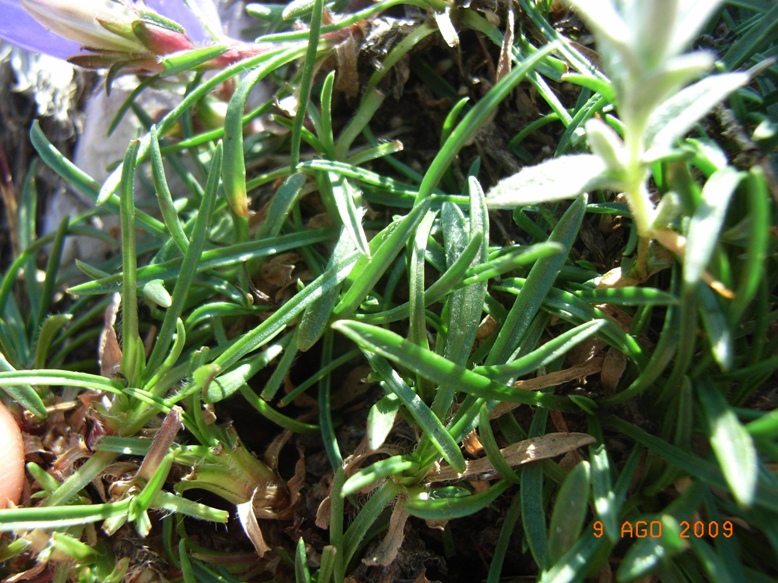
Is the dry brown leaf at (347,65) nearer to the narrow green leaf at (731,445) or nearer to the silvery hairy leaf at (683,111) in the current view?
the silvery hairy leaf at (683,111)

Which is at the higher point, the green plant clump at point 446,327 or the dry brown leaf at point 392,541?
the green plant clump at point 446,327

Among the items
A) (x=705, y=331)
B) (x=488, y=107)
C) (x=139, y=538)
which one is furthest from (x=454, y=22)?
(x=139, y=538)

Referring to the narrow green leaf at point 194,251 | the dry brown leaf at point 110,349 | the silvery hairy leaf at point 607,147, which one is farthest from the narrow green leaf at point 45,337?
the silvery hairy leaf at point 607,147

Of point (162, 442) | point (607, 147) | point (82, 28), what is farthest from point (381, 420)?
point (82, 28)

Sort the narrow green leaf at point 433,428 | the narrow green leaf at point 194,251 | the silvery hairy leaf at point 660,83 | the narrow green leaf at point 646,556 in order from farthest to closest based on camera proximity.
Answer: the narrow green leaf at point 194,251 → the narrow green leaf at point 433,428 → the narrow green leaf at point 646,556 → the silvery hairy leaf at point 660,83

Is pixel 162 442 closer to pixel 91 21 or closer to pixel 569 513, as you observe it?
pixel 569 513
